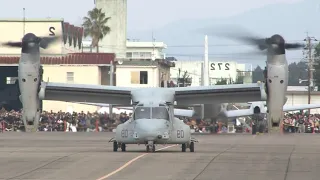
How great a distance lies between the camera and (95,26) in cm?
10569

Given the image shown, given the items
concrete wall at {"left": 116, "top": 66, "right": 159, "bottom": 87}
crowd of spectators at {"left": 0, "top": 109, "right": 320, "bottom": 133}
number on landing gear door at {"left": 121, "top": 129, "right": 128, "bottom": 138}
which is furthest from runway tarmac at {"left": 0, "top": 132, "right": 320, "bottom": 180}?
concrete wall at {"left": 116, "top": 66, "right": 159, "bottom": 87}

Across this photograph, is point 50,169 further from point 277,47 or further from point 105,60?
point 105,60

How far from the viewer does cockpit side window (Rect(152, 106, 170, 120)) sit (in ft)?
105

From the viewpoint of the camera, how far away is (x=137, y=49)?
17862 cm

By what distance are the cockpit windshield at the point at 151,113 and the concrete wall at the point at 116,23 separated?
80452mm

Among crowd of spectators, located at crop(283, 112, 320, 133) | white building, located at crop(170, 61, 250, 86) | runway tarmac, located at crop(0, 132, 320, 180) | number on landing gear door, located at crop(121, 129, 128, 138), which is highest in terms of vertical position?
white building, located at crop(170, 61, 250, 86)

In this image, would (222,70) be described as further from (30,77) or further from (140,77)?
(30,77)

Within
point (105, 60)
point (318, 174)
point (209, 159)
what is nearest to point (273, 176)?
point (318, 174)

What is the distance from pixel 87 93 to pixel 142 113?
1055 cm

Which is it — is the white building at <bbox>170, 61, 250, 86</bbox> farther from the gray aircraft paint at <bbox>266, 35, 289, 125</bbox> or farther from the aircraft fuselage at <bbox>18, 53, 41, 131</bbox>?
the gray aircraft paint at <bbox>266, 35, 289, 125</bbox>

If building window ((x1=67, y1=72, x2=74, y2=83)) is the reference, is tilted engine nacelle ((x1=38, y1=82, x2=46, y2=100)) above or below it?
below

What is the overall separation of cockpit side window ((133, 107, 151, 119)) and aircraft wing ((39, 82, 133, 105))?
6.73 metres

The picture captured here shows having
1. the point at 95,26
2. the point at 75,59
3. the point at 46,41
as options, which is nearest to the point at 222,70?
the point at 95,26

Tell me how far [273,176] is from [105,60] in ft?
224
